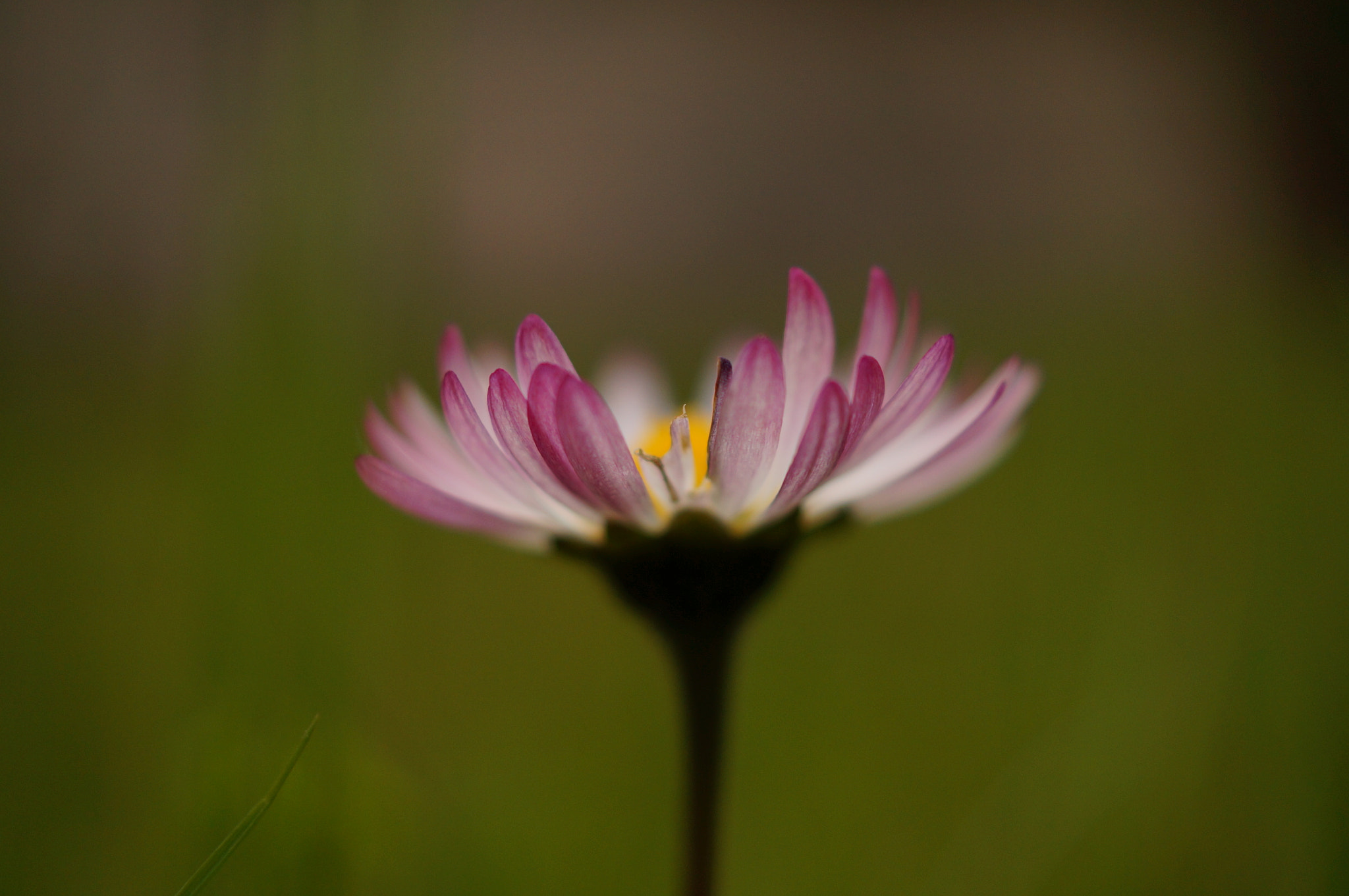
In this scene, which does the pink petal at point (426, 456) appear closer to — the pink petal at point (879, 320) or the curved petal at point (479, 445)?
the curved petal at point (479, 445)

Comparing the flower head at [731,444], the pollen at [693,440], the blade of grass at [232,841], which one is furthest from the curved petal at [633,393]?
the blade of grass at [232,841]

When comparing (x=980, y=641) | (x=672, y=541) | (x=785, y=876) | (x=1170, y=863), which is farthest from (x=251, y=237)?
(x=980, y=641)

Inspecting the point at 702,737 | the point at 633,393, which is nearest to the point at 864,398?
the point at 702,737

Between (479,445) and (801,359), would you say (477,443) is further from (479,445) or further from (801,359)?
(801,359)

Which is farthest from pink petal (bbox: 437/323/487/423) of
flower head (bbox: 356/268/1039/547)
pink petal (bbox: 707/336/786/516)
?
pink petal (bbox: 707/336/786/516)

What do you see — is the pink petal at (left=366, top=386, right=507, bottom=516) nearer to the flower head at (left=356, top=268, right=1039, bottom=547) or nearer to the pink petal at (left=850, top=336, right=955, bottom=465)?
the flower head at (left=356, top=268, right=1039, bottom=547)

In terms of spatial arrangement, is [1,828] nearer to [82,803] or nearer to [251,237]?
[82,803]
